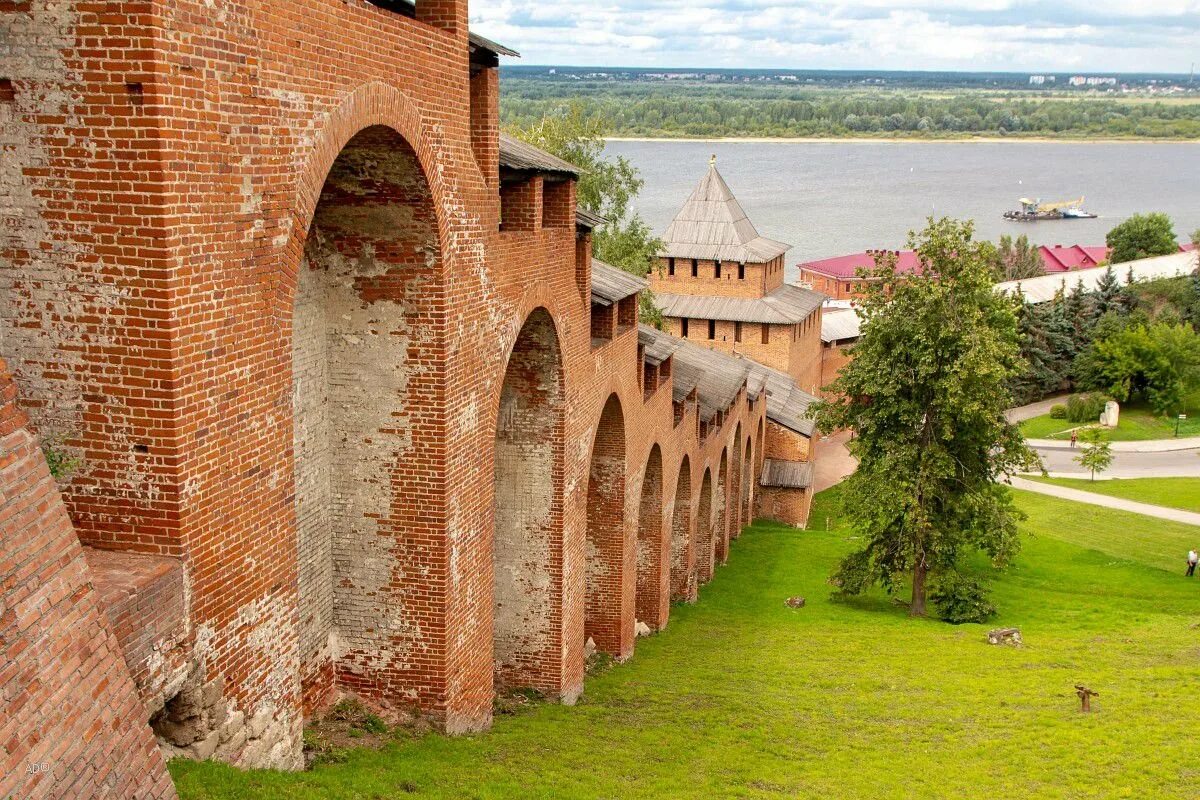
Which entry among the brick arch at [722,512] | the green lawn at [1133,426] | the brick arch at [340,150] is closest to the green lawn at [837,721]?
the brick arch at [722,512]

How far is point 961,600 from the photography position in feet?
73.3

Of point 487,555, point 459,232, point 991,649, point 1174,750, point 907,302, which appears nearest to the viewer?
point 459,232

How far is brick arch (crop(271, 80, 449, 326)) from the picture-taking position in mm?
6895

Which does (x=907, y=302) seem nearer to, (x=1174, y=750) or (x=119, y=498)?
(x=1174, y=750)

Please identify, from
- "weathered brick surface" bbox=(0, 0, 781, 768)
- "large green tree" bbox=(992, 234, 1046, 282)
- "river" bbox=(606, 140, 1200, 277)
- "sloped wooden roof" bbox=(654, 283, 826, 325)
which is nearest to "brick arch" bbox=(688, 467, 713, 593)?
"weathered brick surface" bbox=(0, 0, 781, 768)

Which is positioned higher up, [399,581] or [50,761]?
[50,761]

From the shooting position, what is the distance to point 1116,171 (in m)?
176

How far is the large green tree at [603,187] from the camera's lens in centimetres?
3212

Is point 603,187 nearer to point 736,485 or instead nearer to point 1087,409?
point 736,485

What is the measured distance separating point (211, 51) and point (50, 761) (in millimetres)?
3742

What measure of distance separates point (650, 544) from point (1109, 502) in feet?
74.9

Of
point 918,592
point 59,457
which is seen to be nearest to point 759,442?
point 918,592

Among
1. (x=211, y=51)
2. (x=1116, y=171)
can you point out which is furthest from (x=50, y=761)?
(x=1116, y=171)

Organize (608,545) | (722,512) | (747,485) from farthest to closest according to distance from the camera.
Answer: (747,485) < (722,512) < (608,545)
